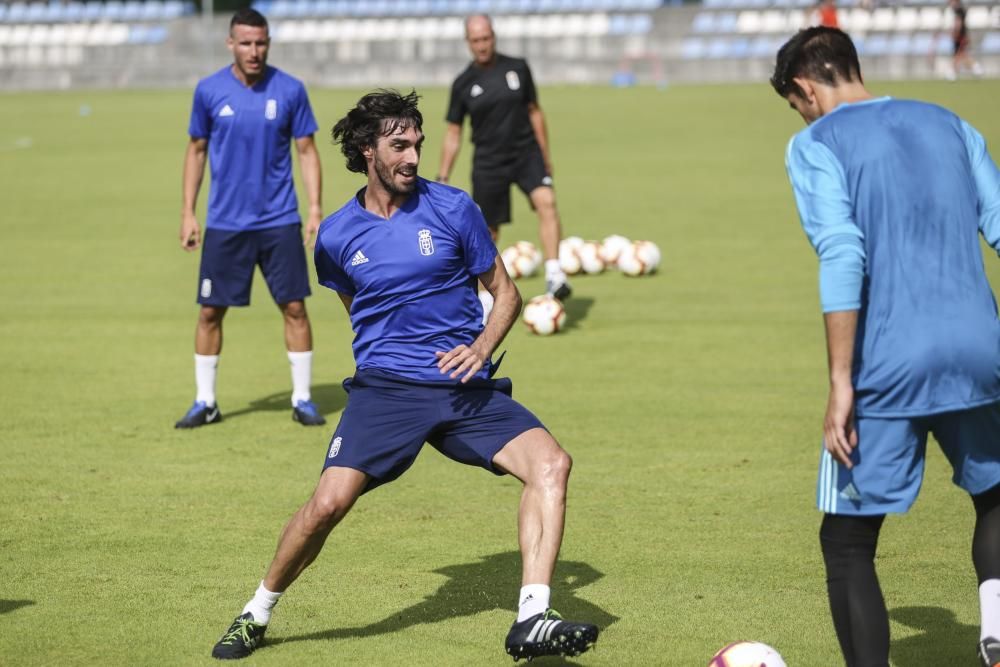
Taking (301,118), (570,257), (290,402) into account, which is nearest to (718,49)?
(570,257)

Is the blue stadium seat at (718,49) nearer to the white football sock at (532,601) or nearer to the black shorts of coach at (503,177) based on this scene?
the black shorts of coach at (503,177)

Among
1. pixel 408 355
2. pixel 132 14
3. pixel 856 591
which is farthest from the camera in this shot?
pixel 132 14

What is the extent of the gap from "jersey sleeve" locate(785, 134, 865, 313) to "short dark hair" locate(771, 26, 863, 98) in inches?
8.4

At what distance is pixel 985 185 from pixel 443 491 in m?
4.12

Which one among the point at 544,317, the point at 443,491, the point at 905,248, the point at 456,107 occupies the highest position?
the point at 905,248

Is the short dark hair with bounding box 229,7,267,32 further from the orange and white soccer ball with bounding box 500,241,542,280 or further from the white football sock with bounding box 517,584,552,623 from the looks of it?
the orange and white soccer ball with bounding box 500,241,542,280

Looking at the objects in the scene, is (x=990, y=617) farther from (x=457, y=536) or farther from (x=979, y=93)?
(x=979, y=93)

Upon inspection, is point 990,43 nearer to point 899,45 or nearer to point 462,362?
point 899,45

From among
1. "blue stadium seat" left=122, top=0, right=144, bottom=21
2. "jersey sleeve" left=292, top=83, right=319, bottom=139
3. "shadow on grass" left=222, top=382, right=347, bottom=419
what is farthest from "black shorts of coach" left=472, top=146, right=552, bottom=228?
"blue stadium seat" left=122, top=0, right=144, bottom=21

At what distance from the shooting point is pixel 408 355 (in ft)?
18.9

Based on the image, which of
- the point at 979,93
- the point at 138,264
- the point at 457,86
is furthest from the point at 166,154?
the point at 979,93

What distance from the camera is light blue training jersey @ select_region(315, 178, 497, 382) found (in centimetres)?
571

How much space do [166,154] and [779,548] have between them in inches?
893

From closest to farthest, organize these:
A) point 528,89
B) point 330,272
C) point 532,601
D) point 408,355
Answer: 1. point 532,601
2. point 408,355
3. point 330,272
4. point 528,89
